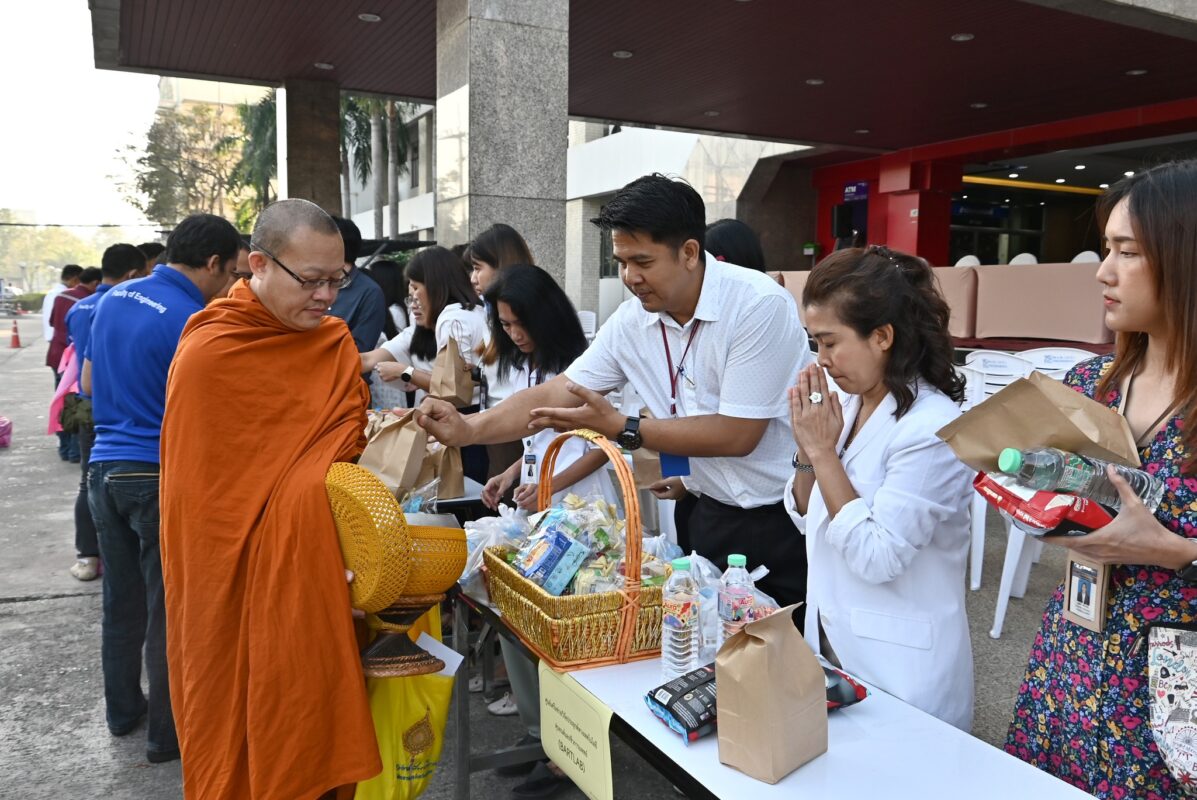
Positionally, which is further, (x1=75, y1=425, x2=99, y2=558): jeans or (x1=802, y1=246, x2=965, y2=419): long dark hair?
(x1=75, y1=425, x2=99, y2=558): jeans

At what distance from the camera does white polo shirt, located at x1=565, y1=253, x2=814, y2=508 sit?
7.52 ft

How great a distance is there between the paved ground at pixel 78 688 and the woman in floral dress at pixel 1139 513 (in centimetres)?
177

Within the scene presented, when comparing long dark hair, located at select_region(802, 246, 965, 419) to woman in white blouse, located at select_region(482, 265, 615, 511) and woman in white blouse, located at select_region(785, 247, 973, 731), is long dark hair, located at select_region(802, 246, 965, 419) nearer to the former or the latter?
woman in white blouse, located at select_region(785, 247, 973, 731)

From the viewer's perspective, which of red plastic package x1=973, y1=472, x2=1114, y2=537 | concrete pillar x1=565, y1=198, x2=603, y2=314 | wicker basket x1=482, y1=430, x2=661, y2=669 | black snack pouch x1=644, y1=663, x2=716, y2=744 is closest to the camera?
red plastic package x1=973, y1=472, x2=1114, y2=537

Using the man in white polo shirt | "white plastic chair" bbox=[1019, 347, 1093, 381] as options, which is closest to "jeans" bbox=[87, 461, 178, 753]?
the man in white polo shirt

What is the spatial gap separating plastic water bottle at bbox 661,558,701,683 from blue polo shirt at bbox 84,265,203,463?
2132mm

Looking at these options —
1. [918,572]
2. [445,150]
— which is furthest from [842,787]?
[445,150]

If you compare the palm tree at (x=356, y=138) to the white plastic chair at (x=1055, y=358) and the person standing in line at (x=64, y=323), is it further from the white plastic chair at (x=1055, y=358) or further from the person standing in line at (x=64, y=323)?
the white plastic chair at (x=1055, y=358)

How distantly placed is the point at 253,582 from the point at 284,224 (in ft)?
2.89

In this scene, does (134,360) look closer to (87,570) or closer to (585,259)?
(87,570)

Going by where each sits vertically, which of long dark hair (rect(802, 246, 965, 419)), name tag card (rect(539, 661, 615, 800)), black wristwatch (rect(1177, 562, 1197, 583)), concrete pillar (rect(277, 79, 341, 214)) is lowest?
name tag card (rect(539, 661, 615, 800))

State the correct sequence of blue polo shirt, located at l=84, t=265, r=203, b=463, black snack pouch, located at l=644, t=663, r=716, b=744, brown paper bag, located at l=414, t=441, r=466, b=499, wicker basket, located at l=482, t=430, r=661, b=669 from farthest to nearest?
brown paper bag, located at l=414, t=441, r=466, b=499 → blue polo shirt, located at l=84, t=265, r=203, b=463 → wicker basket, located at l=482, t=430, r=661, b=669 → black snack pouch, located at l=644, t=663, r=716, b=744

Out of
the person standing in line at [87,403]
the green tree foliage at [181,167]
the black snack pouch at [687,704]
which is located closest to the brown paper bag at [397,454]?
the black snack pouch at [687,704]

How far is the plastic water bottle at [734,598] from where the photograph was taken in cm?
183
